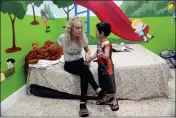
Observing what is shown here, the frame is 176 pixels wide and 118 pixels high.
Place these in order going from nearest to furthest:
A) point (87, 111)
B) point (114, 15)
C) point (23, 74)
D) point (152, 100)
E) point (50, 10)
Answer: point (87, 111) < point (152, 100) < point (23, 74) < point (50, 10) < point (114, 15)

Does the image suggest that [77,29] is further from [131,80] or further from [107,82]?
[131,80]

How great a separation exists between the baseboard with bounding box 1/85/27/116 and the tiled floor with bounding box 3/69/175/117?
0.13ft

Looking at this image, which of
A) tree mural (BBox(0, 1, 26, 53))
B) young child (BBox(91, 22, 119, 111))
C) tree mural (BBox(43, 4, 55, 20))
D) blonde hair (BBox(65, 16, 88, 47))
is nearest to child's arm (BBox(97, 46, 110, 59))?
young child (BBox(91, 22, 119, 111))

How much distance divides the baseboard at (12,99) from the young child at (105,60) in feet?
3.05

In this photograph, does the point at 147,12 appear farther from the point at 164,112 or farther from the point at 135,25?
the point at 164,112

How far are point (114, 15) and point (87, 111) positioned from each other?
6.35ft

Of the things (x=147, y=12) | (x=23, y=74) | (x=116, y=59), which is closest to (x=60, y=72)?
(x=23, y=74)

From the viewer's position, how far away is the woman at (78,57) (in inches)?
76.0

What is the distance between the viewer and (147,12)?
3.39 metres

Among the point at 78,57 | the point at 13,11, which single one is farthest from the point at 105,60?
the point at 13,11

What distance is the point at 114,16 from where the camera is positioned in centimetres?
338

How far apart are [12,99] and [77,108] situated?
68 centimetres

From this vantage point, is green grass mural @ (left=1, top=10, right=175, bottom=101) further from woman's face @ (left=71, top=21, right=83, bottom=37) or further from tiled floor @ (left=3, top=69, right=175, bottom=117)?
woman's face @ (left=71, top=21, right=83, bottom=37)

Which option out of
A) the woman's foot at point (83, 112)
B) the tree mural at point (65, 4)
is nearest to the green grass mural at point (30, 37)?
the tree mural at point (65, 4)
